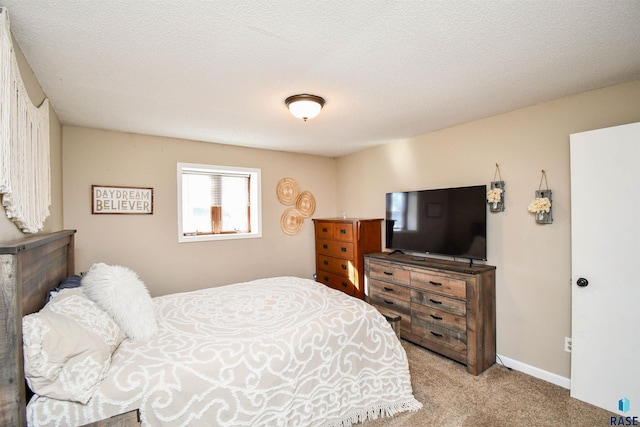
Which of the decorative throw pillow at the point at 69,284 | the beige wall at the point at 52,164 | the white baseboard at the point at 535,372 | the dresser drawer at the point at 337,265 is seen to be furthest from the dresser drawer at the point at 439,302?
the beige wall at the point at 52,164

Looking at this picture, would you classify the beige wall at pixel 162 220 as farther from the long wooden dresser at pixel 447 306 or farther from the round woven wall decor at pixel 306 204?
the long wooden dresser at pixel 447 306

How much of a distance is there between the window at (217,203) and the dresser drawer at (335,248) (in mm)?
953

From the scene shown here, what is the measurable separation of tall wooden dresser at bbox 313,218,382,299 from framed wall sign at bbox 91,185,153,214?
230 centimetres

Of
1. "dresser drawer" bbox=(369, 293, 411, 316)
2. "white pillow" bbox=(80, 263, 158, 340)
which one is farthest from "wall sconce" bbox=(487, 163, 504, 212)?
"white pillow" bbox=(80, 263, 158, 340)

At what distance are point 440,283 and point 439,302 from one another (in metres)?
0.19

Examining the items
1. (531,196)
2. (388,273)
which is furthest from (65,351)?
(531,196)

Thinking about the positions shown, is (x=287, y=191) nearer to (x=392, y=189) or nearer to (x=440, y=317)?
(x=392, y=189)

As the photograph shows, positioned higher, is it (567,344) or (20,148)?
(20,148)

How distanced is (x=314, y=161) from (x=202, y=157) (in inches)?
67.6

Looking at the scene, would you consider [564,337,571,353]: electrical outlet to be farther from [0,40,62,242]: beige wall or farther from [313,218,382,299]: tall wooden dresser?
[0,40,62,242]: beige wall

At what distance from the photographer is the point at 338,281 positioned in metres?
4.09

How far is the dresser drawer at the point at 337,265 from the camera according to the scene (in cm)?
387

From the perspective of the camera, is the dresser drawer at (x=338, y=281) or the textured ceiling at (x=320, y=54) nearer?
the textured ceiling at (x=320, y=54)

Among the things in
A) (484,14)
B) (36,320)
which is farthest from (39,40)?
(484,14)
